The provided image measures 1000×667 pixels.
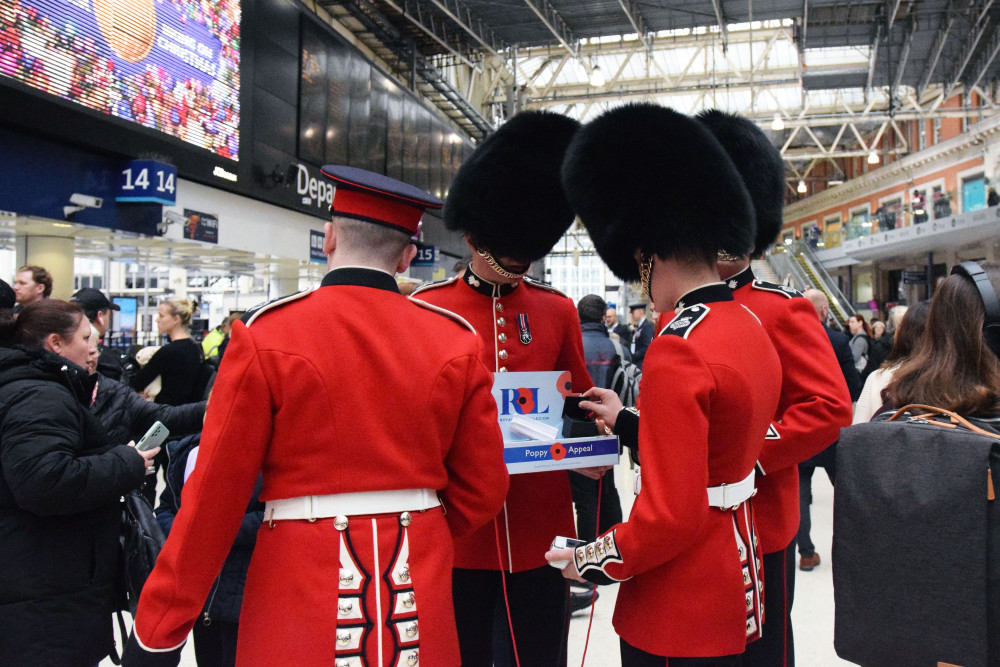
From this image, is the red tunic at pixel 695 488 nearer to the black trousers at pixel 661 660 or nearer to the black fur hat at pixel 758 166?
the black trousers at pixel 661 660

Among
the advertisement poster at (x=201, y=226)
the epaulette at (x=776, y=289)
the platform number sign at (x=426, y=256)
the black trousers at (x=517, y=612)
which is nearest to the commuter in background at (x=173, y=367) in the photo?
the advertisement poster at (x=201, y=226)

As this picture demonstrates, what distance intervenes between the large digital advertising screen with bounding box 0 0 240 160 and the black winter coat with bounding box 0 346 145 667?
4501 mm

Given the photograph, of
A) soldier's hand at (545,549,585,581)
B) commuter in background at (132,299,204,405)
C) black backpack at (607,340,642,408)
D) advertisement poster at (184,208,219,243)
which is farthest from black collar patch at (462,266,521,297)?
advertisement poster at (184,208,219,243)

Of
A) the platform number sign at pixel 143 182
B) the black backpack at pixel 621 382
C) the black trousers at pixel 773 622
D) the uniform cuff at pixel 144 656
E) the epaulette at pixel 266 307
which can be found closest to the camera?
the uniform cuff at pixel 144 656

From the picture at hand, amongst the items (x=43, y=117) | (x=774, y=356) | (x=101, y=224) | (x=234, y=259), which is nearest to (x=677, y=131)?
(x=774, y=356)

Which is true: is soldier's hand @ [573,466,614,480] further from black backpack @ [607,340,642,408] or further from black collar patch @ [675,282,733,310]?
black backpack @ [607,340,642,408]

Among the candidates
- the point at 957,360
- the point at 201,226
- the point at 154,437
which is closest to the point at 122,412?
the point at 154,437

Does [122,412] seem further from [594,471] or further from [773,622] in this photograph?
[773,622]

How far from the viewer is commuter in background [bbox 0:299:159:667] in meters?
1.88

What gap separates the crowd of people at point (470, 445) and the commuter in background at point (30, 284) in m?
1.97

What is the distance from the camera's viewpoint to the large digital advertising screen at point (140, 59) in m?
5.57

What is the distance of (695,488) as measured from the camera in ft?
4.59

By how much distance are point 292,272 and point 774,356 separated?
10570 millimetres

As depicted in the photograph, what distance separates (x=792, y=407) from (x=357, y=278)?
1216 millimetres
